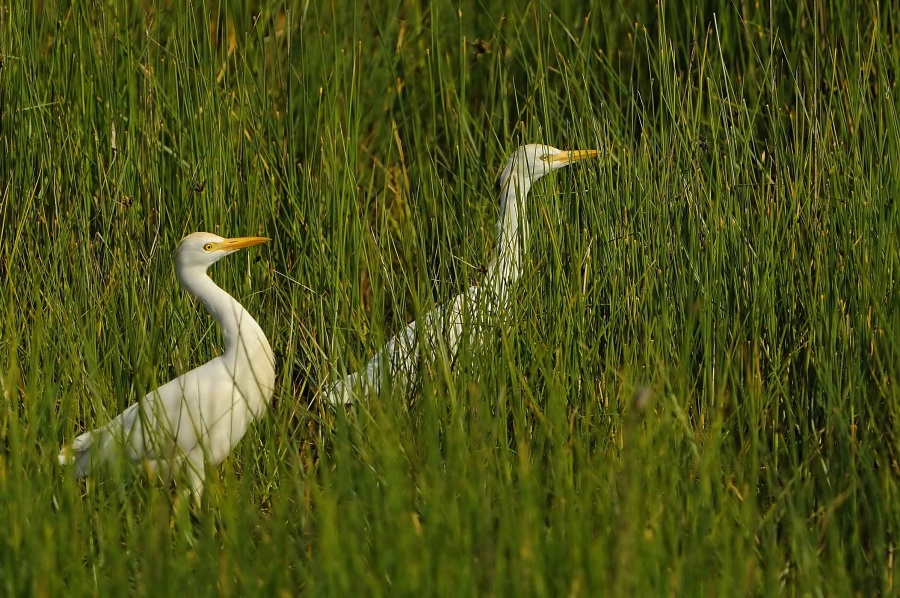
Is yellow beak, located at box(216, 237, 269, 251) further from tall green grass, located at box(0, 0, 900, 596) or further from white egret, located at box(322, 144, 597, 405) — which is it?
white egret, located at box(322, 144, 597, 405)

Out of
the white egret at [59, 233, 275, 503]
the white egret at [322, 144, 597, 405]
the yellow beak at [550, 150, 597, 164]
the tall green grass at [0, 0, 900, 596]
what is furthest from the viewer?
the yellow beak at [550, 150, 597, 164]

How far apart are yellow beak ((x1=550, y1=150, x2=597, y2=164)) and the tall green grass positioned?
0.05 m

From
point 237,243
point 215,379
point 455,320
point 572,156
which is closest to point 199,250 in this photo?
point 237,243

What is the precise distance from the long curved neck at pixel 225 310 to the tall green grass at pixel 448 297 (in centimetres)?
16

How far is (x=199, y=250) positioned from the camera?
277 centimetres

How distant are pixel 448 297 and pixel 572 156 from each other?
0.53 metres

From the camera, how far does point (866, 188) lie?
108 inches

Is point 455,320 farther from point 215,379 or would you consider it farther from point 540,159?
point 540,159

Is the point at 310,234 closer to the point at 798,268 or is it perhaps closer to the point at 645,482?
the point at 798,268

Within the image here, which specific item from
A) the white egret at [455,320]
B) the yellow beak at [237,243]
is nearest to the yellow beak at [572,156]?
the white egret at [455,320]

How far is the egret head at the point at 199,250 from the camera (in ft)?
9.08

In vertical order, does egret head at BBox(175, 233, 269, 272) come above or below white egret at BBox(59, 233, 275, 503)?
above

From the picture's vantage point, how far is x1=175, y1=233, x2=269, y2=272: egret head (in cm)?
277

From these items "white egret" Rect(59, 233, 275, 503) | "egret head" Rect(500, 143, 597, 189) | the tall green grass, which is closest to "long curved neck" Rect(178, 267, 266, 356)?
"white egret" Rect(59, 233, 275, 503)
